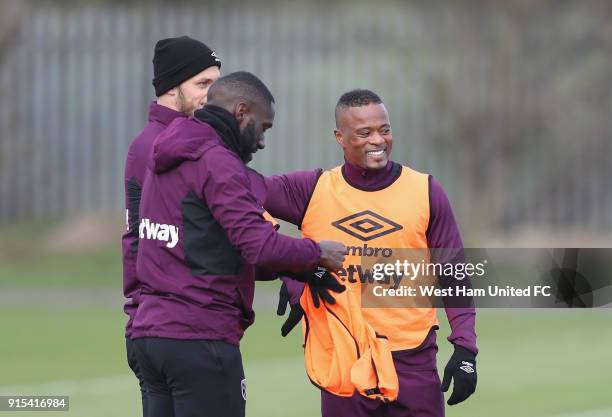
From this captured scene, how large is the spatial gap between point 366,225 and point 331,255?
65 centimetres

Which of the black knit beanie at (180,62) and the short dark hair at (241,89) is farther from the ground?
the black knit beanie at (180,62)

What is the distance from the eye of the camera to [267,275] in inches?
237

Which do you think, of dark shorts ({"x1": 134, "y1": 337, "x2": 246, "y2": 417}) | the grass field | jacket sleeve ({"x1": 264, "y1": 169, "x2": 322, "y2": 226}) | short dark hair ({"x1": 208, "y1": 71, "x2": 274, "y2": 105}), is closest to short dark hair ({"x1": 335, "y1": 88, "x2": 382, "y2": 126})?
jacket sleeve ({"x1": 264, "y1": 169, "x2": 322, "y2": 226})

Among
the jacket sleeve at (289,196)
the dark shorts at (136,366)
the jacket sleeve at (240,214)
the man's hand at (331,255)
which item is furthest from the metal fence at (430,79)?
the jacket sleeve at (240,214)

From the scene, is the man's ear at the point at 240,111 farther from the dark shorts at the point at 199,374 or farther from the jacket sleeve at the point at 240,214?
the dark shorts at the point at 199,374

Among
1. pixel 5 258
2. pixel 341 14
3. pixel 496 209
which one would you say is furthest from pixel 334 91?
pixel 5 258

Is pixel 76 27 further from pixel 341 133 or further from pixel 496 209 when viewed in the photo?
pixel 341 133

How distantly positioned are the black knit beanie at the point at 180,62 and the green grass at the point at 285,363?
3.96m

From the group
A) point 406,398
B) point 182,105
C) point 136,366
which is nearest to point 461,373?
point 406,398

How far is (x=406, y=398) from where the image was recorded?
20.5 ft

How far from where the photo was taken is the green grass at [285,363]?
10.6 metres

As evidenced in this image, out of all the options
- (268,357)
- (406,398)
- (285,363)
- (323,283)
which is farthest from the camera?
(268,357)

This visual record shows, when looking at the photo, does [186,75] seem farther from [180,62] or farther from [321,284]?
[321,284]

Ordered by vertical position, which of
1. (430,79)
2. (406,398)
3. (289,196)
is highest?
(430,79)
